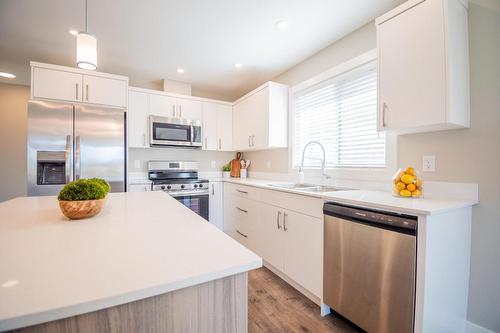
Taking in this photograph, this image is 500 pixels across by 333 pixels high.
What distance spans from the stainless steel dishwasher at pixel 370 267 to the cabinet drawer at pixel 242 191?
1070 millimetres

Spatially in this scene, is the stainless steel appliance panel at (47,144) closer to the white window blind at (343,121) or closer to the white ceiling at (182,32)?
the white ceiling at (182,32)

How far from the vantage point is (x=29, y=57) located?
2.76 m

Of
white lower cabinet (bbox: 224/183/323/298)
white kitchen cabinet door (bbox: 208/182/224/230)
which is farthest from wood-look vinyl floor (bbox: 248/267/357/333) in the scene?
white kitchen cabinet door (bbox: 208/182/224/230)

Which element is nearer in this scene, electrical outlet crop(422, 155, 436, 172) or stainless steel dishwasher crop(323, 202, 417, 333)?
stainless steel dishwasher crop(323, 202, 417, 333)

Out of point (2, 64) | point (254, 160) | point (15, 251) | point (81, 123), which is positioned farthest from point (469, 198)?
point (2, 64)

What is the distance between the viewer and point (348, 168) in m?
2.21

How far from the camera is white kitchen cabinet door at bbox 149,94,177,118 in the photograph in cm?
323

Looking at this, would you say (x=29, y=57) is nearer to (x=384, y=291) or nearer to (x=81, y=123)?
(x=81, y=123)

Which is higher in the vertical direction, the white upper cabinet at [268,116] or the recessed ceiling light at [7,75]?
the recessed ceiling light at [7,75]

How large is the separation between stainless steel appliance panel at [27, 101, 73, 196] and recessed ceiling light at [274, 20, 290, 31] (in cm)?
245

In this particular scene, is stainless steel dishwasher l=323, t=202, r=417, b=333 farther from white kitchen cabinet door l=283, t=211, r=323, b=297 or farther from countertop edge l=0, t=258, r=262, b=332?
countertop edge l=0, t=258, r=262, b=332

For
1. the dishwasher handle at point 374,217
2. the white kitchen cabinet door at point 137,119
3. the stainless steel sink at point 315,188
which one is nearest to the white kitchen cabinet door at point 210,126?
the white kitchen cabinet door at point 137,119

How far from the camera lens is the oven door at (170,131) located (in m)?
3.19

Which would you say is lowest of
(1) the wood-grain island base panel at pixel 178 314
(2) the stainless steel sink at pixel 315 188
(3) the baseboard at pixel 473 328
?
(3) the baseboard at pixel 473 328
